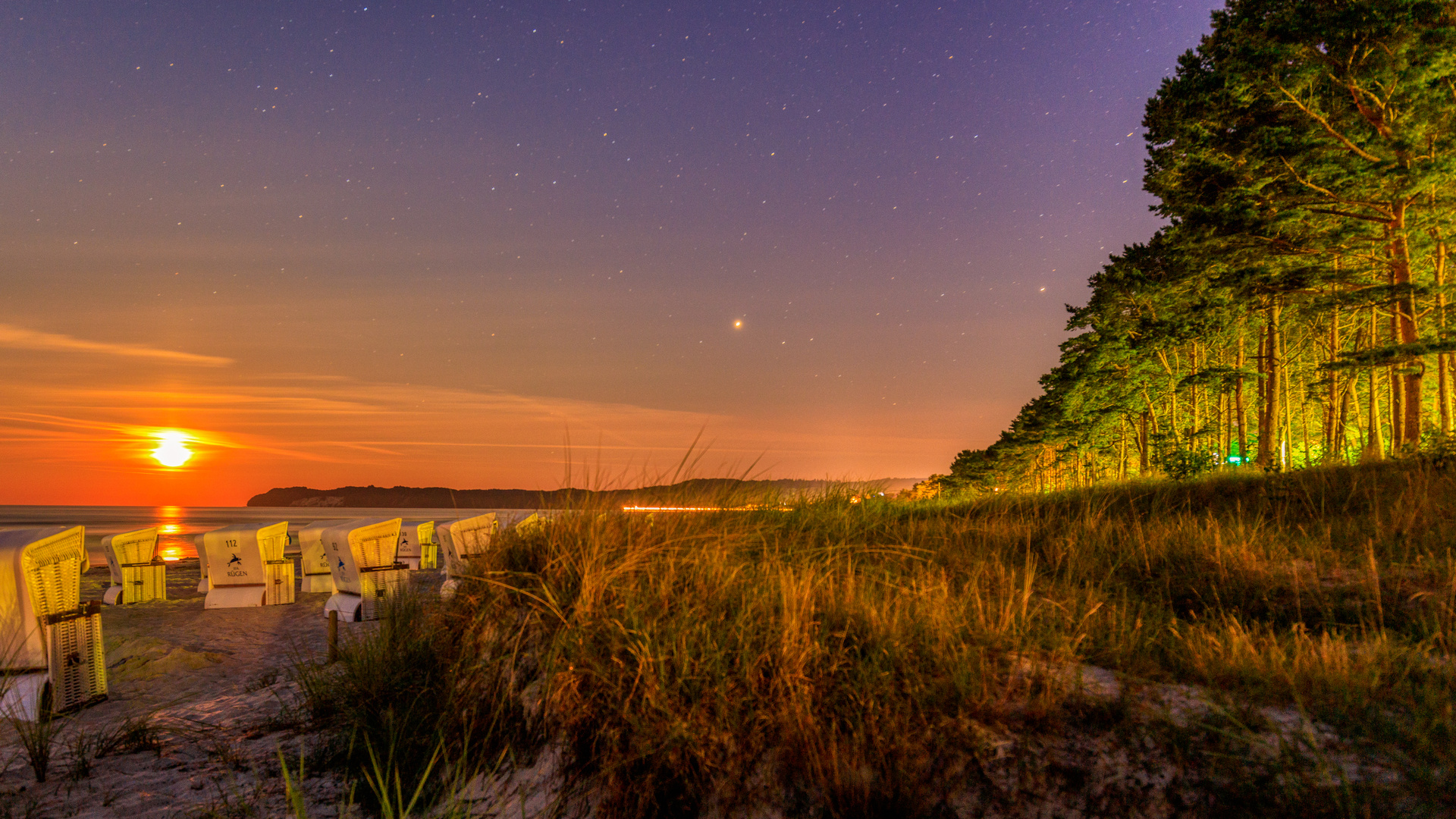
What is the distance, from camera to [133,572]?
17906 millimetres

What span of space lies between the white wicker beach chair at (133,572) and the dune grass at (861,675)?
1626cm

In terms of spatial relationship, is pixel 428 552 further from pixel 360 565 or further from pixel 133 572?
pixel 360 565

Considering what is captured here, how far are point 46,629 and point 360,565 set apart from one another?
623 cm

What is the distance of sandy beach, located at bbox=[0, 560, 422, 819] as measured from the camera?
478 cm

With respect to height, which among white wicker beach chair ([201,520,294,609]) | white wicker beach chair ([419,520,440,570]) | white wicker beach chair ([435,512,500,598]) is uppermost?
white wicker beach chair ([435,512,500,598])

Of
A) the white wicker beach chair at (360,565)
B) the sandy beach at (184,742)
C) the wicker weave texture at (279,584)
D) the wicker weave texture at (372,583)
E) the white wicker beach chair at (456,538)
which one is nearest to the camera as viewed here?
the sandy beach at (184,742)

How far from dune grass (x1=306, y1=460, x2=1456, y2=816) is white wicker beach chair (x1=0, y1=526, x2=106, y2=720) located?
12.4ft

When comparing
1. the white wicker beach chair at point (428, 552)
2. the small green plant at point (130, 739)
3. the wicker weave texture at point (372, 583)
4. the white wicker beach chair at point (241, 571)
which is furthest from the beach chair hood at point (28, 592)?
the white wicker beach chair at point (428, 552)

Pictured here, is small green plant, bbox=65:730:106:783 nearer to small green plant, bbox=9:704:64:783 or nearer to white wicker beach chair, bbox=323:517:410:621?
small green plant, bbox=9:704:64:783

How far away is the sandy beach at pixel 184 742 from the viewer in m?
4.78

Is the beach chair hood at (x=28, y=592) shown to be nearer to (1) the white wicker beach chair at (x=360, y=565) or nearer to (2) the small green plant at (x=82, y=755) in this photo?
(2) the small green plant at (x=82, y=755)

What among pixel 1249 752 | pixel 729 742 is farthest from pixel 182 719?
pixel 1249 752

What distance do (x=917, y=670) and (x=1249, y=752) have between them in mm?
1475

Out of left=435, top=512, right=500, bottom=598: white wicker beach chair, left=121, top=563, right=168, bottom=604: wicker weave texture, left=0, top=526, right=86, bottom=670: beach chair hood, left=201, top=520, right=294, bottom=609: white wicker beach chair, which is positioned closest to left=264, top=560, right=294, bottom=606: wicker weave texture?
left=201, top=520, right=294, bottom=609: white wicker beach chair
